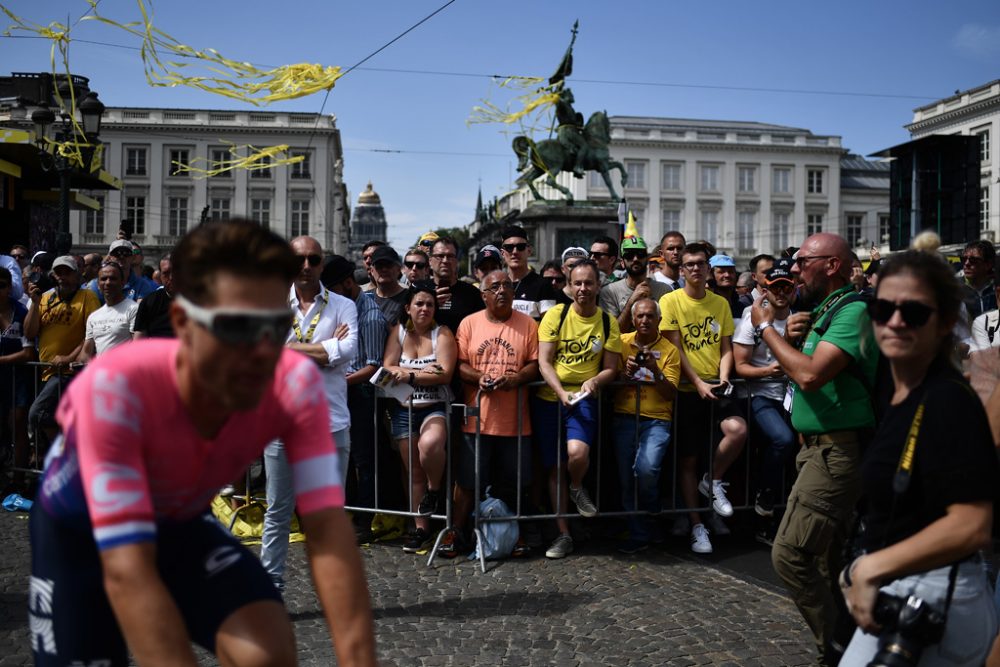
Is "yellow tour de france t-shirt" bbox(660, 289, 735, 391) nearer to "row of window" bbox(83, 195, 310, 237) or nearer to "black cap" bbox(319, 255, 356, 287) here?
"black cap" bbox(319, 255, 356, 287)

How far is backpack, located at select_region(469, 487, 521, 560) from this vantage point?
6434 mm

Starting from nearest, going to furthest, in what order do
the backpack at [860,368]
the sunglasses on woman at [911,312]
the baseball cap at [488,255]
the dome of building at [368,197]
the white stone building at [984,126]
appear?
the sunglasses on woman at [911,312] < the backpack at [860,368] < the baseball cap at [488,255] < the white stone building at [984,126] < the dome of building at [368,197]

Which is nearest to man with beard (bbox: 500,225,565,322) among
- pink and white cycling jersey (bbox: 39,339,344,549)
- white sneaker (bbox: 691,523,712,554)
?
white sneaker (bbox: 691,523,712,554)

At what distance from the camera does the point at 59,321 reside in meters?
8.57

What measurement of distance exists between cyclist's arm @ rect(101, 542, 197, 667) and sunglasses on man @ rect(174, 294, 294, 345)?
501 millimetres

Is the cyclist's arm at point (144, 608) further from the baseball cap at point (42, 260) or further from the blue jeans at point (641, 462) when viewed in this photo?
the baseball cap at point (42, 260)

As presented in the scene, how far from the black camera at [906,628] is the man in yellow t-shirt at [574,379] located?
4138mm

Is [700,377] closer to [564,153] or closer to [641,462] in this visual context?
[641,462]

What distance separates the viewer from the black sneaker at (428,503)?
664cm

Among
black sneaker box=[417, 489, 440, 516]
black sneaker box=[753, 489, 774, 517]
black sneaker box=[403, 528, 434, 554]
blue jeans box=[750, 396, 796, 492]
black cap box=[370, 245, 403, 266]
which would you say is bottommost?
black sneaker box=[403, 528, 434, 554]

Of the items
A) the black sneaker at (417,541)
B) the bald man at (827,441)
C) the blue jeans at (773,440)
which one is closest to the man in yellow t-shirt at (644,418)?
the blue jeans at (773,440)

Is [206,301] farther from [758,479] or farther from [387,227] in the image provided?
[387,227]

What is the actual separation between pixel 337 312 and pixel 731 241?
249ft

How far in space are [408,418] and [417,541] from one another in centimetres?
92
